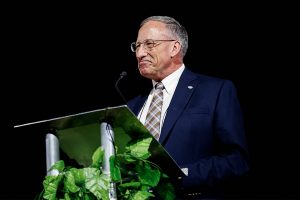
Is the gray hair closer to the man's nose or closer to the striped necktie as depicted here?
the man's nose

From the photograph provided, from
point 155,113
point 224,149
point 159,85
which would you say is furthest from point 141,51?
point 224,149

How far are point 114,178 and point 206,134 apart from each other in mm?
607

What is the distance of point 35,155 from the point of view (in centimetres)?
330

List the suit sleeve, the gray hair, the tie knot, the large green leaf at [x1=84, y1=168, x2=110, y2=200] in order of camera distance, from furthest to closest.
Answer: the gray hair < the tie knot < the suit sleeve < the large green leaf at [x1=84, y1=168, x2=110, y2=200]

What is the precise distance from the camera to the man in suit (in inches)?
81.4

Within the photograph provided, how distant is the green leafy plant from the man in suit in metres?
0.26

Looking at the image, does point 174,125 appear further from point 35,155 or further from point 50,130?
point 35,155

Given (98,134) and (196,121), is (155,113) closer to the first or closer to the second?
(196,121)

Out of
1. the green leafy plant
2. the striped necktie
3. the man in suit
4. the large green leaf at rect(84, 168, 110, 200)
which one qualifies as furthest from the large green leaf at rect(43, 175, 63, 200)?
the striped necktie

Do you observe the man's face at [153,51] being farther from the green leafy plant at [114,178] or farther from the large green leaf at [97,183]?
the large green leaf at [97,183]

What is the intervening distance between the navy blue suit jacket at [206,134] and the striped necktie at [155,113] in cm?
7

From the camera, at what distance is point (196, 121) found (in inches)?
87.8

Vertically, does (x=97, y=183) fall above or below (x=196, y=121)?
below

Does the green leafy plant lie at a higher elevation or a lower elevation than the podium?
lower
